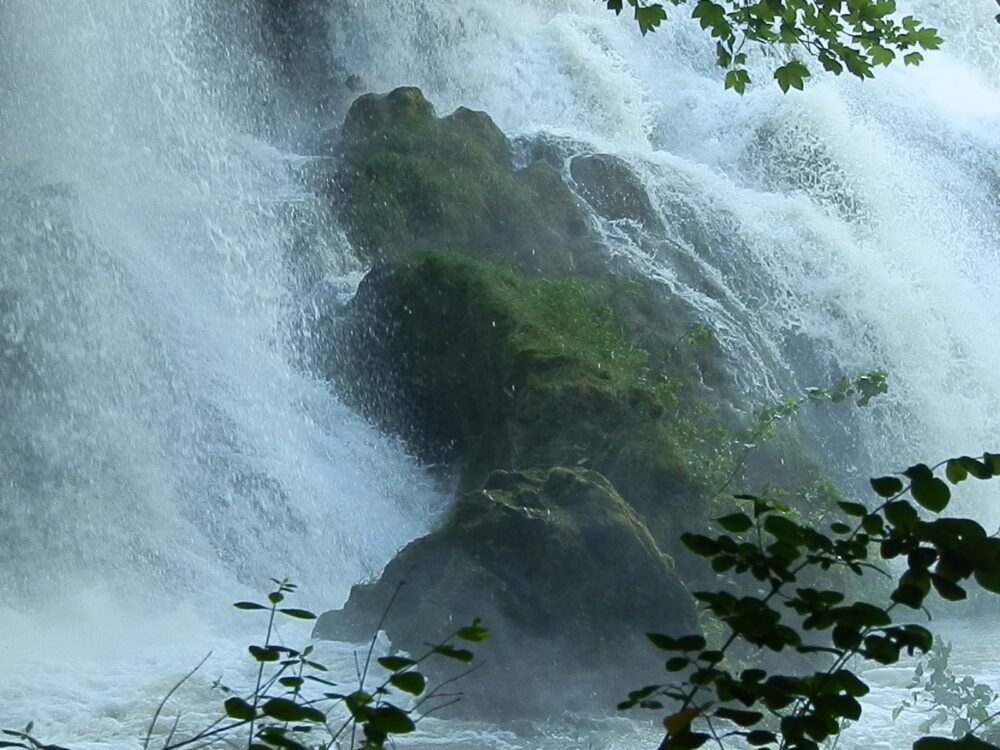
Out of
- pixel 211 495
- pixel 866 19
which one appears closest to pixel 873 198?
pixel 211 495

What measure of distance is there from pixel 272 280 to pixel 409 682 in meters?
8.91

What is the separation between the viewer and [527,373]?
28.8 feet

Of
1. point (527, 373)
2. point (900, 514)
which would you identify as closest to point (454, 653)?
point (900, 514)

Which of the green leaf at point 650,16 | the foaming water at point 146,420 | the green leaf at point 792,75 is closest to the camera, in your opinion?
the green leaf at point 792,75

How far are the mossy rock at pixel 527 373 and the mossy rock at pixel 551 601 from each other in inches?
43.3

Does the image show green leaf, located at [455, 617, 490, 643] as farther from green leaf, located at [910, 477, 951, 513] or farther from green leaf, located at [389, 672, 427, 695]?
green leaf, located at [910, 477, 951, 513]

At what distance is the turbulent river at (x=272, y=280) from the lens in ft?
26.9

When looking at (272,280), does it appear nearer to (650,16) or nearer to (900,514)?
(650,16)

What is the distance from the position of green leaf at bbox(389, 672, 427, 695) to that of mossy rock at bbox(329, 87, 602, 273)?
859 centimetres

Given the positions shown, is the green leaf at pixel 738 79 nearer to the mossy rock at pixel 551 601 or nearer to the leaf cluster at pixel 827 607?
the leaf cluster at pixel 827 607

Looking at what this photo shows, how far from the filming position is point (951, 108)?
1691 centimetres

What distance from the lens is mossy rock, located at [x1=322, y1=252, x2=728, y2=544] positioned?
8.20m

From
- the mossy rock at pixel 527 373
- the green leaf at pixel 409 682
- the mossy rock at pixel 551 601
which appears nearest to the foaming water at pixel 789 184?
the mossy rock at pixel 527 373

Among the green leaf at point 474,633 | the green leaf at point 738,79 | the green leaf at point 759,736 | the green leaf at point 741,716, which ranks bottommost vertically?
the green leaf at point 741,716
